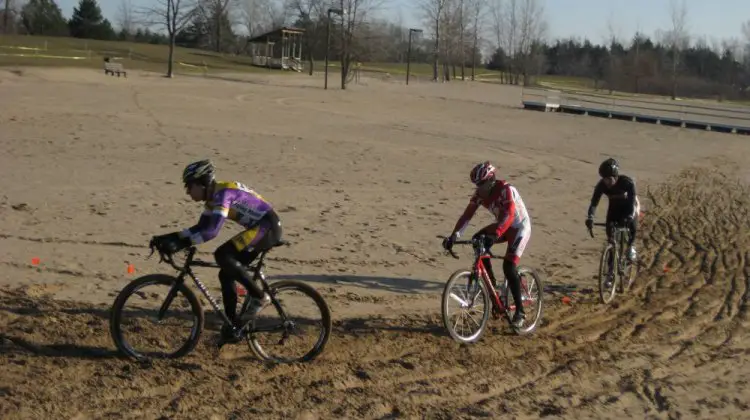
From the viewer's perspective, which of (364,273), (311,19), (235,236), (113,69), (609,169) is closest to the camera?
(235,236)

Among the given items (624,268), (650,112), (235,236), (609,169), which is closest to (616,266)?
(624,268)

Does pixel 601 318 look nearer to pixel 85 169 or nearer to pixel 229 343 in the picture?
pixel 229 343

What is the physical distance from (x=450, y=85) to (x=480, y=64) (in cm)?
4581

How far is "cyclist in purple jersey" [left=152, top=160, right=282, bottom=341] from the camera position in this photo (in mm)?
6371

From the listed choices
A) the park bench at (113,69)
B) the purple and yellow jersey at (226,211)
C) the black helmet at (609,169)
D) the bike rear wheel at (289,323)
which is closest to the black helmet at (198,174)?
the purple and yellow jersey at (226,211)

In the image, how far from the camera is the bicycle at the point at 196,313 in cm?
670

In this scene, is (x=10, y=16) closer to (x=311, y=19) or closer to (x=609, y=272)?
(x=311, y=19)

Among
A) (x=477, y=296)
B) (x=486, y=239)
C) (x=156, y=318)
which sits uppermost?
(x=486, y=239)

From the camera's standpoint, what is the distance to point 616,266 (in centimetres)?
998

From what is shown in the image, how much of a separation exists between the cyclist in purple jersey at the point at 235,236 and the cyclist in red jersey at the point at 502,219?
6.05 ft

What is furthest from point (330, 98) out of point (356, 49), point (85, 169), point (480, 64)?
point (480, 64)

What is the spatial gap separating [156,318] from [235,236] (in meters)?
1.07

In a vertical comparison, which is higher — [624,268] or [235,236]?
[235,236]

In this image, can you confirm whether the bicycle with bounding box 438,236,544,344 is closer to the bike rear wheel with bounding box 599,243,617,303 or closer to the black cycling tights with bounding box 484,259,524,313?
the black cycling tights with bounding box 484,259,524,313
